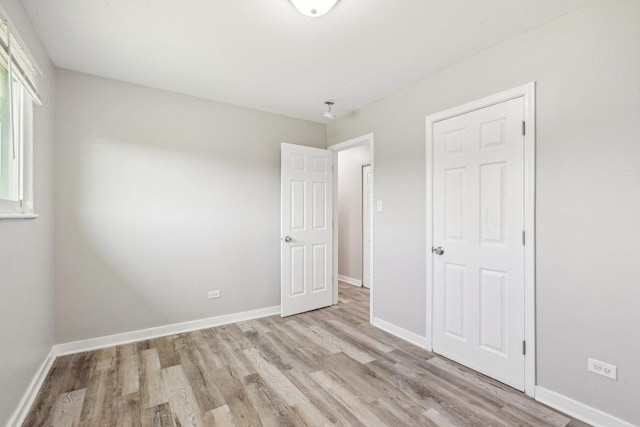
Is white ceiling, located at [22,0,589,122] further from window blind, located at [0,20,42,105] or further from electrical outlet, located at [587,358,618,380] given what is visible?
electrical outlet, located at [587,358,618,380]

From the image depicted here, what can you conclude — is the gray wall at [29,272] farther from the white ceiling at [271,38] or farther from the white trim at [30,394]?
the white ceiling at [271,38]

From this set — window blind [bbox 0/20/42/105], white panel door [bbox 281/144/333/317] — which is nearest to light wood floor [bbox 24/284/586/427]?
white panel door [bbox 281/144/333/317]

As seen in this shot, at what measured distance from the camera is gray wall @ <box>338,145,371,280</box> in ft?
16.8

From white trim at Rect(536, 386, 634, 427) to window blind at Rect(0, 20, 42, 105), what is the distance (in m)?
3.61

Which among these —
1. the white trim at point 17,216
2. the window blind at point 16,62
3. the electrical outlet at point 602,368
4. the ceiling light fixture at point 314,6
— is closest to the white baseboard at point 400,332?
the electrical outlet at point 602,368

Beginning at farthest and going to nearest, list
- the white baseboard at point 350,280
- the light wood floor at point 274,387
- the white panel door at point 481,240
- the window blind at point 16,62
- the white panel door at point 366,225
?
the white baseboard at point 350,280 → the white panel door at point 366,225 → the white panel door at point 481,240 → the light wood floor at point 274,387 → the window blind at point 16,62

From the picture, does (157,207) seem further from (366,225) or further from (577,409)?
(577,409)

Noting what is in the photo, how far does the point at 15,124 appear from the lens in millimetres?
1803

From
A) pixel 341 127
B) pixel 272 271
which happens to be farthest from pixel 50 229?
pixel 341 127

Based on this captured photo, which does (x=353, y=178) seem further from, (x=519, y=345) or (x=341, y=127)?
(x=519, y=345)

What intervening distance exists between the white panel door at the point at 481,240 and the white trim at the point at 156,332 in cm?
203

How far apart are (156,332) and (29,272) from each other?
1351 millimetres

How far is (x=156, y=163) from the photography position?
2.95m

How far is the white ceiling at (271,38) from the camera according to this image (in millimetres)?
1804
